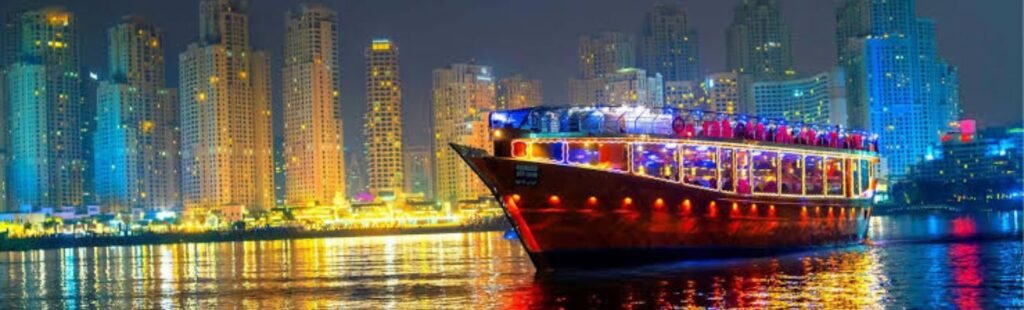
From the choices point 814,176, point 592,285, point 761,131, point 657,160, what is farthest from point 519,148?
point 814,176

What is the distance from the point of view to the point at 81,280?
66812 millimetres

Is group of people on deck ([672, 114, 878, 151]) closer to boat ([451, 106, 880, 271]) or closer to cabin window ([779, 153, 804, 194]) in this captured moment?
boat ([451, 106, 880, 271])

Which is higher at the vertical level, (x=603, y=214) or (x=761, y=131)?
(x=761, y=131)

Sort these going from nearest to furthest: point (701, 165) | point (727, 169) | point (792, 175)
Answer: point (701, 165) < point (727, 169) < point (792, 175)

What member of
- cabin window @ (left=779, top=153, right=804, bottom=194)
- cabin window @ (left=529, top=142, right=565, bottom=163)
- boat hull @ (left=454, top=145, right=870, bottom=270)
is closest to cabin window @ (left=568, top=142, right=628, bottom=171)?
cabin window @ (left=529, top=142, right=565, bottom=163)

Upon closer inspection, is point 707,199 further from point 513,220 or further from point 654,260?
point 513,220

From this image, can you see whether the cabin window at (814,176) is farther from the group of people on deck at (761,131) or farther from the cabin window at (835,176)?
the cabin window at (835,176)

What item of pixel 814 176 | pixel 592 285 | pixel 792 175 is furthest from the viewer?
pixel 814 176

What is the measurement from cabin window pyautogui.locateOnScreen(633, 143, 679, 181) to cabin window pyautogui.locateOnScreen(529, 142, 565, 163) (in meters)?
3.53

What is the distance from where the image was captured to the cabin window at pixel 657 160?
55.0 meters

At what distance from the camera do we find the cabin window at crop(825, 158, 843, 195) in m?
70.4

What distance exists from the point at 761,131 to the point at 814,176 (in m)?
8.37

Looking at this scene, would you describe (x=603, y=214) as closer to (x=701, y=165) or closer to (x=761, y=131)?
(x=701, y=165)

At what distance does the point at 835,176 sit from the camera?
70812mm
